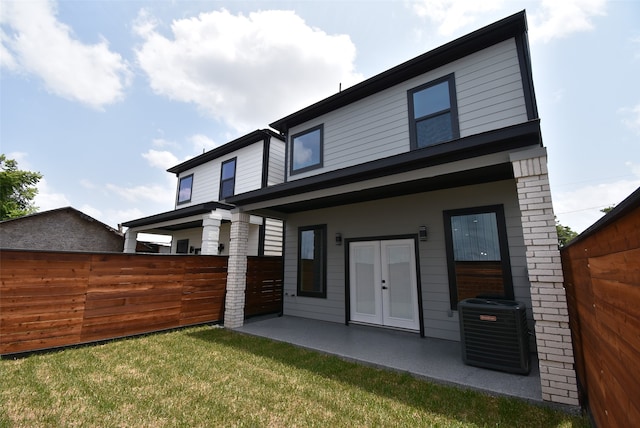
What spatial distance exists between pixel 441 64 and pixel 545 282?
486 cm

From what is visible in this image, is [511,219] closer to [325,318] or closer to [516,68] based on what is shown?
[516,68]

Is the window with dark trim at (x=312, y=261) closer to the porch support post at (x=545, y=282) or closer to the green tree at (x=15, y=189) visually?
the porch support post at (x=545, y=282)

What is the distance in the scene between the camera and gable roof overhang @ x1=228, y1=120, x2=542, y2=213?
3498 mm

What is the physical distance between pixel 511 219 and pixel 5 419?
23.4 feet

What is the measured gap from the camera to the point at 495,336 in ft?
12.9

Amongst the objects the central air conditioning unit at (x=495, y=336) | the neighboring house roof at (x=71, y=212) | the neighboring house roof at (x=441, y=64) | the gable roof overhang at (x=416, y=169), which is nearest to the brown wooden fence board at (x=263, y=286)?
the gable roof overhang at (x=416, y=169)

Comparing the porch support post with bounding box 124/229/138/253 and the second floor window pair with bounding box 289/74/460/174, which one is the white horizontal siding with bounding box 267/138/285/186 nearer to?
the second floor window pair with bounding box 289/74/460/174

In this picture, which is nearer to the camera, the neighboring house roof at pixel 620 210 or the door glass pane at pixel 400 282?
the neighboring house roof at pixel 620 210

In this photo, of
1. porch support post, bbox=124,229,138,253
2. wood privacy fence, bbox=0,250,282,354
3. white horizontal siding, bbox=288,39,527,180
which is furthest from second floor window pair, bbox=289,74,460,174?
porch support post, bbox=124,229,138,253

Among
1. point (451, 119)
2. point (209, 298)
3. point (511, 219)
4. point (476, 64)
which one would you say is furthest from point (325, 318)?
point (476, 64)

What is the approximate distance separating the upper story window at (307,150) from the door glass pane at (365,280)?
8.86ft

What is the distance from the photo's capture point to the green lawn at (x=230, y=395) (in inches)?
104

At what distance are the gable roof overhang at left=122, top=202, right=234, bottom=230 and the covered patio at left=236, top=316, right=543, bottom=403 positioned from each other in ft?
11.6

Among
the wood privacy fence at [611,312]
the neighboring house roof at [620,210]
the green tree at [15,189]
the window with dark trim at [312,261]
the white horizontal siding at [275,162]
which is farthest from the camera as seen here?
the green tree at [15,189]
